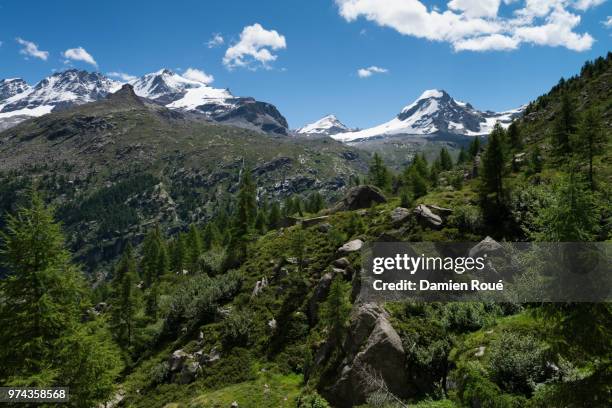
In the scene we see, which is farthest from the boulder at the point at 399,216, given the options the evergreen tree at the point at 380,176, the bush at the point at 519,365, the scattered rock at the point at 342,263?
the evergreen tree at the point at 380,176

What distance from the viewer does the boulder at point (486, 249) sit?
29.5 meters

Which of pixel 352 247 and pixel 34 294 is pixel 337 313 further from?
pixel 34 294

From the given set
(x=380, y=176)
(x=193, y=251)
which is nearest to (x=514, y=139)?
(x=380, y=176)

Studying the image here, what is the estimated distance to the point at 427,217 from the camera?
3953 centimetres

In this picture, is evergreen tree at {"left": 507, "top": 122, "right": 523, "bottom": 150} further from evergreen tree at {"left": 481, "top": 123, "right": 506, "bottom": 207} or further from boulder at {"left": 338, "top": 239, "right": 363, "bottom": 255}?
boulder at {"left": 338, "top": 239, "right": 363, "bottom": 255}

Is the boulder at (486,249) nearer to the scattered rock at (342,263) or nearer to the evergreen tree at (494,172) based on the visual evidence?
the evergreen tree at (494,172)

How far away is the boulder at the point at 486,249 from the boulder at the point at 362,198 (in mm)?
34490

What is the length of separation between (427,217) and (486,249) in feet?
32.9

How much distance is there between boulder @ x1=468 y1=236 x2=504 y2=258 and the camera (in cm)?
2945

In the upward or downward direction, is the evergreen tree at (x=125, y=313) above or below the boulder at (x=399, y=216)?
below

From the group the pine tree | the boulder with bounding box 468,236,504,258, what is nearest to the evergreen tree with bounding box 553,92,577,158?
the boulder with bounding box 468,236,504,258

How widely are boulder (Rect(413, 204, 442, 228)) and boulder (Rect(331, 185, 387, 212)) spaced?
935 inches

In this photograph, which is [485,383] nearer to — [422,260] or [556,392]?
[556,392]

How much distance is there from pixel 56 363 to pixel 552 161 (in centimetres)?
6004
